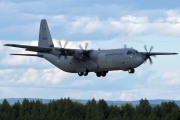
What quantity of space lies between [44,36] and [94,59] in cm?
2017

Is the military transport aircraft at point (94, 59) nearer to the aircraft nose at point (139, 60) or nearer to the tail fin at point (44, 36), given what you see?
the aircraft nose at point (139, 60)

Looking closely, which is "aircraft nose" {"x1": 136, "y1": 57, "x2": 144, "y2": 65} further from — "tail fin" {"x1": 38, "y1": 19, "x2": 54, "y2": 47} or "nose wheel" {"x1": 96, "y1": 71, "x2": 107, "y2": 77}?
"tail fin" {"x1": 38, "y1": 19, "x2": 54, "y2": 47}

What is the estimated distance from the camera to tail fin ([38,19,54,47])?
4712 inches

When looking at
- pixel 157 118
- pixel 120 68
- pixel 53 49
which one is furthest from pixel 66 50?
pixel 157 118

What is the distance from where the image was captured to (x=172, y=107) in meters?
198

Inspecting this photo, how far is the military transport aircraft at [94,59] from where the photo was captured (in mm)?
98000

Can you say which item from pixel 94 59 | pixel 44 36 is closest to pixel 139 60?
pixel 94 59

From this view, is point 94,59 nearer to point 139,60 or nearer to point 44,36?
point 139,60

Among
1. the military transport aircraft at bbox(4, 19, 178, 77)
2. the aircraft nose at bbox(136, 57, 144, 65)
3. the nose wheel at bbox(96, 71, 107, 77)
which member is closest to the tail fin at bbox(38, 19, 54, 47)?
the military transport aircraft at bbox(4, 19, 178, 77)

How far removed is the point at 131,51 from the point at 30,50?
17.2 meters

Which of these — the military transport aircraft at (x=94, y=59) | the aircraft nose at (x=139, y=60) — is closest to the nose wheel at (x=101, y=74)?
the military transport aircraft at (x=94, y=59)

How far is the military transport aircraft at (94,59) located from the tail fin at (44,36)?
7583 mm

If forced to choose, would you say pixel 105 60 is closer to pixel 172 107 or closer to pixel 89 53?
pixel 89 53

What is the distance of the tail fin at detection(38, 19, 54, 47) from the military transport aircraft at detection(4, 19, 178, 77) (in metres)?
7.58
